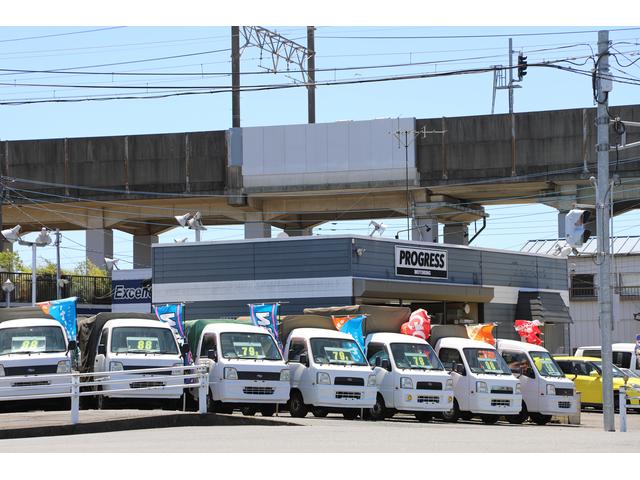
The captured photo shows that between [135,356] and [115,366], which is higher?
[135,356]

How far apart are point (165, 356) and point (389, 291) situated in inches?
556

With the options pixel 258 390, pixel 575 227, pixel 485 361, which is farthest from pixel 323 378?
pixel 575 227

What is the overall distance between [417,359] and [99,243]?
3735 cm

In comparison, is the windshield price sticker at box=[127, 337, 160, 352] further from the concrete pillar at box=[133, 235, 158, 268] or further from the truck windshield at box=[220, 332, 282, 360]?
the concrete pillar at box=[133, 235, 158, 268]

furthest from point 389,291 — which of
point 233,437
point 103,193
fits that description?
point 103,193

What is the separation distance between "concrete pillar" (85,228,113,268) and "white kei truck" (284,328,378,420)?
1432 inches

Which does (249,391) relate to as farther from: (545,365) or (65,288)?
(65,288)

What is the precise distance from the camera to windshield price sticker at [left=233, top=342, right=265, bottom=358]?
25531 millimetres

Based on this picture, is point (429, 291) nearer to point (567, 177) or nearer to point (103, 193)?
point (567, 177)

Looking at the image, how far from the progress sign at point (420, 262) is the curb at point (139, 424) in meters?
→ 18.0

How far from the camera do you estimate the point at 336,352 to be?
1051 inches

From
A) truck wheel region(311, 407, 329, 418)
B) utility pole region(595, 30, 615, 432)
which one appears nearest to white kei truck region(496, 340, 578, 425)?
utility pole region(595, 30, 615, 432)

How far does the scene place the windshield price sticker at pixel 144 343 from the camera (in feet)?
83.5

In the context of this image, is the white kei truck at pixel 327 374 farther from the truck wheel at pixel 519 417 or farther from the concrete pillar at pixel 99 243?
the concrete pillar at pixel 99 243
